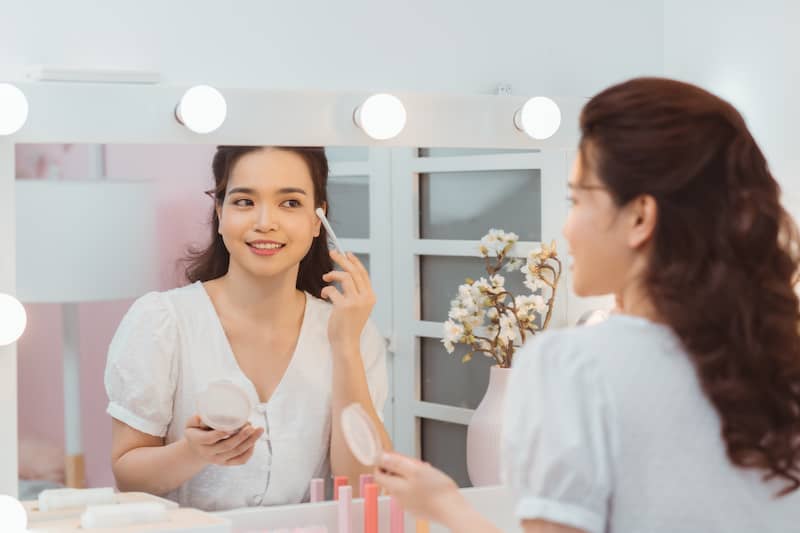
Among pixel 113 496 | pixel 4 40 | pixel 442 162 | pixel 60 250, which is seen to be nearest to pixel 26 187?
pixel 60 250

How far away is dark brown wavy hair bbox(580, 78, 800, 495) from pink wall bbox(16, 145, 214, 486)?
62 cm

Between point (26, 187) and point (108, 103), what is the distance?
132mm

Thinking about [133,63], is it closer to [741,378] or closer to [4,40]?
[4,40]

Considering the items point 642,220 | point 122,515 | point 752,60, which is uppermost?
point 752,60

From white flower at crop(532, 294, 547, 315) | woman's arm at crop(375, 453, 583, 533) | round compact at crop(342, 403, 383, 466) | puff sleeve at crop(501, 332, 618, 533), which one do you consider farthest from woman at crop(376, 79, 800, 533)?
white flower at crop(532, 294, 547, 315)

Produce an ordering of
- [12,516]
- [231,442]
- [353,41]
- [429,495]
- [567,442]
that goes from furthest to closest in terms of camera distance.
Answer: [353,41]
[231,442]
[12,516]
[429,495]
[567,442]

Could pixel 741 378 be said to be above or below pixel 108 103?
below

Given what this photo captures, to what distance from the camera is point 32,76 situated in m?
1.23

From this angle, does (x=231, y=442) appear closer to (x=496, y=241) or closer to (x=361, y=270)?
(x=361, y=270)

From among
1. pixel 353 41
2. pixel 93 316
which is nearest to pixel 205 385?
pixel 93 316

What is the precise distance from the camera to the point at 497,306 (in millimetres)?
1411

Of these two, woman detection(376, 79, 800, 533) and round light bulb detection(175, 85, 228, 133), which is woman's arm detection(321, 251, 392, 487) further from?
woman detection(376, 79, 800, 533)

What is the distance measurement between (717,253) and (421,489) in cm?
32

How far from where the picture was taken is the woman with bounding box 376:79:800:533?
2.41 ft
